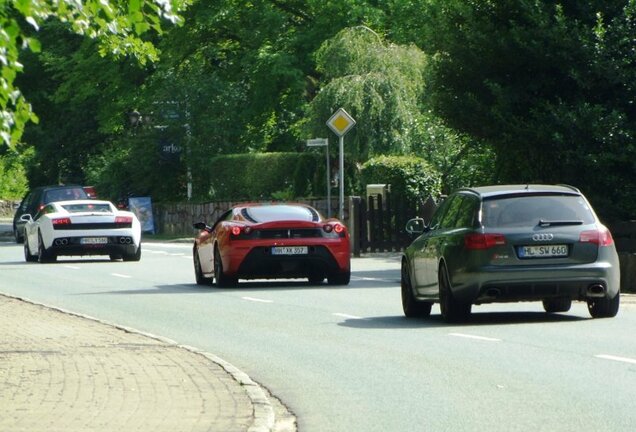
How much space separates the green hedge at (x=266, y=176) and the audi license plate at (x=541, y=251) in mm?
31361

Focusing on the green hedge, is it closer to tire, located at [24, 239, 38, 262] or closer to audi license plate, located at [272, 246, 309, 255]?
tire, located at [24, 239, 38, 262]

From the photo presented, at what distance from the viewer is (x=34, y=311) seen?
62.2ft

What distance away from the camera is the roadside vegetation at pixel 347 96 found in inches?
1030

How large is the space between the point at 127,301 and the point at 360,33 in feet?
97.7

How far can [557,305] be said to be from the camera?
60.8ft

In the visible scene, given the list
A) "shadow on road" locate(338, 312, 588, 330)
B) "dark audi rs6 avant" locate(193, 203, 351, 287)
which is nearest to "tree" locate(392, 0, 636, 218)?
"dark audi rs6 avant" locate(193, 203, 351, 287)

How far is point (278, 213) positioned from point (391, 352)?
33.9 feet

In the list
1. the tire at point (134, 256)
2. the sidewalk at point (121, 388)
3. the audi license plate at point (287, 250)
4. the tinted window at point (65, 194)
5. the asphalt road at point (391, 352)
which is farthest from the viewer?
the tinted window at point (65, 194)

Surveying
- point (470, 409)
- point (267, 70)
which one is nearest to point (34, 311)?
A: point (470, 409)

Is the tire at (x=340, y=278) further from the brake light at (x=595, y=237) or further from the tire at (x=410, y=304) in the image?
the brake light at (x=595, y=237)

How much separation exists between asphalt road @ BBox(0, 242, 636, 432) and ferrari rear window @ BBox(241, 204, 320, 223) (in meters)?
1.07

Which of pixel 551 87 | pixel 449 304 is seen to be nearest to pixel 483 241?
pixel 449 304

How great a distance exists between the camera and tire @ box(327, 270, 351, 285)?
2397cm

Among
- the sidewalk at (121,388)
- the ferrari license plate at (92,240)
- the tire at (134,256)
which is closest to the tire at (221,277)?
the sidewalk at (121,388)
